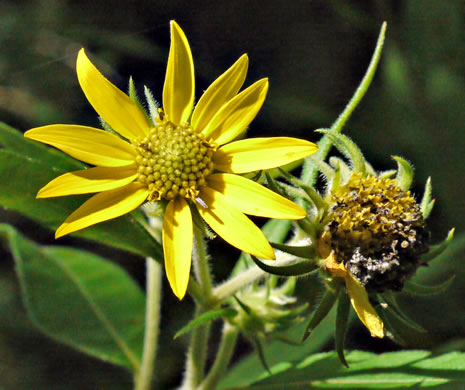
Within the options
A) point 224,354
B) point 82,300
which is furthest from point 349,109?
point 82,300

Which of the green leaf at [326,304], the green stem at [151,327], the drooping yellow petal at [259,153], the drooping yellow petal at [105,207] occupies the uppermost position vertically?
the drooping yellow petal at [259,153]

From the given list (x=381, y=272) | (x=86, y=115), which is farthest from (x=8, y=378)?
(x=381, y=272)

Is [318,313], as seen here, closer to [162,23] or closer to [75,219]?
[75,219]

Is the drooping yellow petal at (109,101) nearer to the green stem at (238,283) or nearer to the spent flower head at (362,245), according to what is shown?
the spent flower head at (362,245)

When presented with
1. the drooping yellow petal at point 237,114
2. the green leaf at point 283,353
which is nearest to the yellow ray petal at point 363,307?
the drooping yellow petal at point 237,114

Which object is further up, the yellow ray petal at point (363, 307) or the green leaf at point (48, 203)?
the yellow ray petal at point (363, 307)

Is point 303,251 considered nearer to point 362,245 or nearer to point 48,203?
point 362,245
